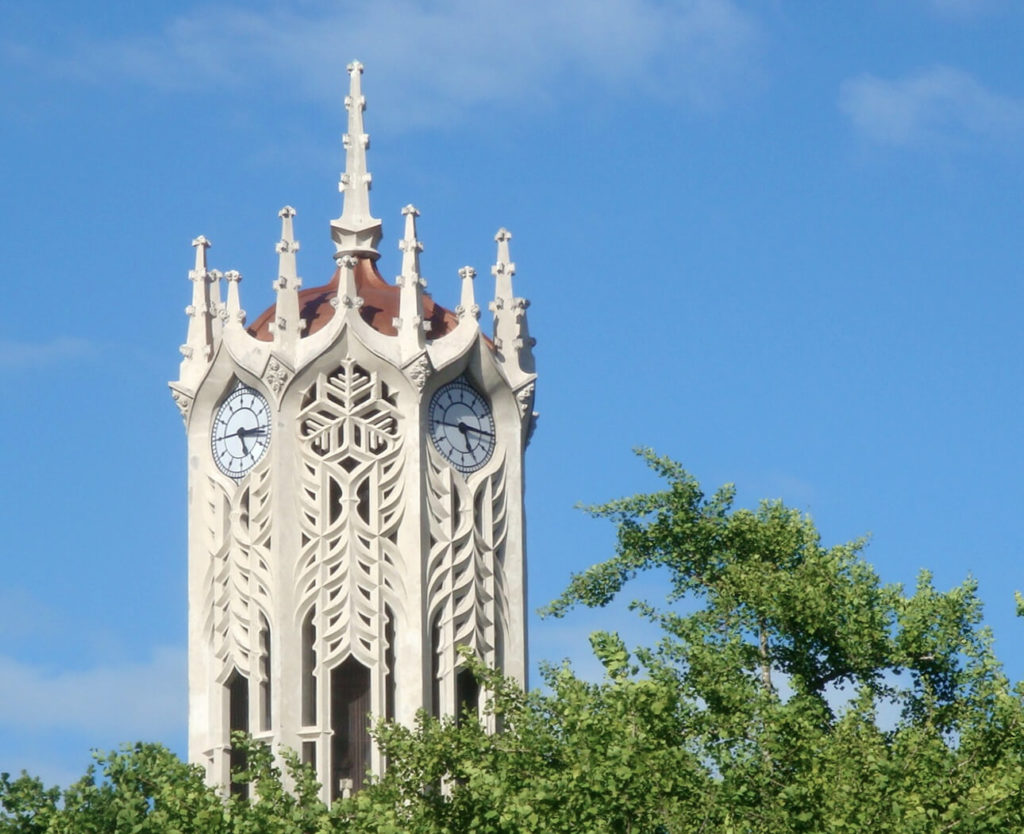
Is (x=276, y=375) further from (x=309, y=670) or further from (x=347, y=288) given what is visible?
(x=309, y=670)

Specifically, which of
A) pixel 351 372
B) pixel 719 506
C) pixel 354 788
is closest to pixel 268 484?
pixel 351 372

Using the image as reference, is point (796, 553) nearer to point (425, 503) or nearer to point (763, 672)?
point (763, 672)

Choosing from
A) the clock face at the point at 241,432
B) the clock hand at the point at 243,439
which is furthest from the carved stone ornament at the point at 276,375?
the clock hand at the point at 243,439

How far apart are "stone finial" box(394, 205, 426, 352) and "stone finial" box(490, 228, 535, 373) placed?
2.39 meters

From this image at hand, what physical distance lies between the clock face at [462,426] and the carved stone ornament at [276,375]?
11.1 ft

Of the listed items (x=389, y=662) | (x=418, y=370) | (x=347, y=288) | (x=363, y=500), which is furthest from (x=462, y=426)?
(x=389, y=662)

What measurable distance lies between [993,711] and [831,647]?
4916mm

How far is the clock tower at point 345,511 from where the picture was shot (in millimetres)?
63344

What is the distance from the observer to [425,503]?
64.1 m

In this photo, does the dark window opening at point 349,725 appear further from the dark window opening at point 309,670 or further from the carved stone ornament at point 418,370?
the carved stone ornament at point 418,370

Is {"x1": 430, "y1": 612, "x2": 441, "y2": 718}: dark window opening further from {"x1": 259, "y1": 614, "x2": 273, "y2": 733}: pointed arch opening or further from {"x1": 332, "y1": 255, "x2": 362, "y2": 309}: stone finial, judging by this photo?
{"x1": 332, "y1": 255, "x2": 362, "y2": 309}: stone finial

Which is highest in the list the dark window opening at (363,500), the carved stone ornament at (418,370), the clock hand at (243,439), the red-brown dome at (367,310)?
the red-brown dome at (367,310)

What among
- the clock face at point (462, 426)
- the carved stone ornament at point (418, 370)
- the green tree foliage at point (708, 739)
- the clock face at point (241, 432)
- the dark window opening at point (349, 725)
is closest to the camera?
the green tree foliage at point (708, 739)

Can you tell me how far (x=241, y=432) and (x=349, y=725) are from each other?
702cm
